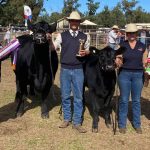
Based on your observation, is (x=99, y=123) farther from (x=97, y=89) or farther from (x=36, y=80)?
(x=36, y=80)

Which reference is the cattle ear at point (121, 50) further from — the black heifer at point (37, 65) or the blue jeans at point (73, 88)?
the black heifer at point (37, 65)

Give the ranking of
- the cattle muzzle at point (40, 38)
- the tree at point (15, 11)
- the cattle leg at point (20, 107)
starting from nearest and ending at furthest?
the cattle muzzle at point (40, 38) < the cattle leg at point (20, 107) < the tree at point (15, 11)

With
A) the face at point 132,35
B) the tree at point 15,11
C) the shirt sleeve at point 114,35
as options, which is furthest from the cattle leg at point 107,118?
the tree at point 15,11

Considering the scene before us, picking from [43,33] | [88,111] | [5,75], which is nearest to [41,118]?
[88,111]

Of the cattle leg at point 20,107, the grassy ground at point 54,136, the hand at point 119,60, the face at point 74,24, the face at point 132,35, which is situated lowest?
the grassy ground at point 54,136

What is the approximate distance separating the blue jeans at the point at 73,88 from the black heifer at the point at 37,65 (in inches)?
30.8

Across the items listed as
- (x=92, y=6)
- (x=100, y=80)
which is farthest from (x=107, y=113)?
(x=92, y=6)

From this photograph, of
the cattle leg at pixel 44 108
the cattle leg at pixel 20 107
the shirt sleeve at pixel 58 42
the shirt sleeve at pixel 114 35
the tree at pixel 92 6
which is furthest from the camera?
the tree at pixel 92 6

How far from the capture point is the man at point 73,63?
668 centimetres

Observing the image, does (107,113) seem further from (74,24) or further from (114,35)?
(114,35)

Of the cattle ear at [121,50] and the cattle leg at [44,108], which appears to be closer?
the cattle ear at [121,50]

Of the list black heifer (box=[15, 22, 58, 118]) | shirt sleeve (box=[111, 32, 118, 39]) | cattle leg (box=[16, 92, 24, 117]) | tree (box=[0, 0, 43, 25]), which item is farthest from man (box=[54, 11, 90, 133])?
tree (box=[0, 0, 43, 25])

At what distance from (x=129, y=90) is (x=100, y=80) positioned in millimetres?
615

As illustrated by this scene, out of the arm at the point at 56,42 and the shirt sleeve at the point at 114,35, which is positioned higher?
the shirt sleeve at the point at 114,35
